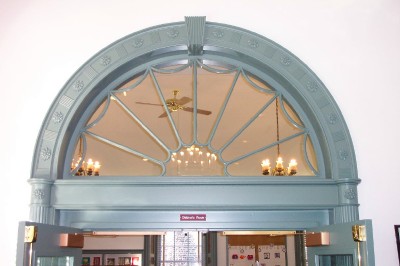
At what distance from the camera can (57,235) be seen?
11.0 feet

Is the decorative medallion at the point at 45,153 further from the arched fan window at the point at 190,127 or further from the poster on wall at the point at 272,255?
the poster on wall at the point at 272,255

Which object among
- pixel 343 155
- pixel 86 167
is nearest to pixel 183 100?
pixel 86 167

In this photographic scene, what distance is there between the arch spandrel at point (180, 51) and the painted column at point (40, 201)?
0.07 m

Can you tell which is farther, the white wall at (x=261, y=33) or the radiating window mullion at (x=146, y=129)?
the radiating window mullion at (x=146, y=129)

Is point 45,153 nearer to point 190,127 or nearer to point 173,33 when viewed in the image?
point 190,127

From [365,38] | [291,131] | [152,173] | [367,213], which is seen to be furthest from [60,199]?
[365,38]

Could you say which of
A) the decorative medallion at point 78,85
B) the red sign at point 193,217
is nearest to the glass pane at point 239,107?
the red sign at point 193,217

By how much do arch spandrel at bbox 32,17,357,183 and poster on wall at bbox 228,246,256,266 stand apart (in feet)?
28.3

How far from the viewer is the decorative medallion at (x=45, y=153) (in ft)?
12.0

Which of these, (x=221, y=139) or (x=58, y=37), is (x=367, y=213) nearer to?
(x=221, y=139)

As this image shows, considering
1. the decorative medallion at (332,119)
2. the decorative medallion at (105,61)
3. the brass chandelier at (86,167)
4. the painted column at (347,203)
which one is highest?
the decorative medallion at (105,61)

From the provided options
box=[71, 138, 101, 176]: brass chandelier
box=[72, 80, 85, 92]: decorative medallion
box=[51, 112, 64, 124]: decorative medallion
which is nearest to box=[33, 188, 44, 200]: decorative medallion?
box=[71, 138, 101, 176]: brass chandelier

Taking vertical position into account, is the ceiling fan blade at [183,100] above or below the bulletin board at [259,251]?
above

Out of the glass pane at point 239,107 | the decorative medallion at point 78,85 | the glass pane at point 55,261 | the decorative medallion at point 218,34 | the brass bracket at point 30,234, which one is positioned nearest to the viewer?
the brass bracket at point 30,234
